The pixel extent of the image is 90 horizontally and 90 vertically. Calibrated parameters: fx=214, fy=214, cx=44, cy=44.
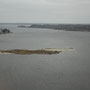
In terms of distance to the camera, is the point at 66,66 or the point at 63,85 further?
the point at 66,66

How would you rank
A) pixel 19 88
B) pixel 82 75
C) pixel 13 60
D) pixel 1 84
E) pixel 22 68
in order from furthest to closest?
pixel 13 60 < pixel 22 68 < pixel 82 75 < pixel 1 84 < pixel 19 88

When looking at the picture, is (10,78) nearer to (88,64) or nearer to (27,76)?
(27,76)

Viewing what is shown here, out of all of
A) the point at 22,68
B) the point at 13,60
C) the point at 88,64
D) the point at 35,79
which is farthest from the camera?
the point at 13,60

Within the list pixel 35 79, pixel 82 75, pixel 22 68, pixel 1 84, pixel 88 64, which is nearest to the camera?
pixel 1 84

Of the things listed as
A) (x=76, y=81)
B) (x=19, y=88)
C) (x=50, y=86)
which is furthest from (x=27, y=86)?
(x=76, y=81)

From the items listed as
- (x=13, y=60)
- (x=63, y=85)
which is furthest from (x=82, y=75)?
(x=13, y=60)

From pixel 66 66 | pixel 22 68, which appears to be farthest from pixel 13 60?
pixel 66 66

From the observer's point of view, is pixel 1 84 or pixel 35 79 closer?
pixel 1 84

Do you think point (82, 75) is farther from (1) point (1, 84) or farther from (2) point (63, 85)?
(1) point (1, 84)

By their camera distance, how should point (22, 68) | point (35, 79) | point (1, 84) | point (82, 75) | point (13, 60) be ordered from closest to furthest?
point (1, 84) < point (35, 79) < point (82, 75) < point (22, 68) < point (13, 60)
